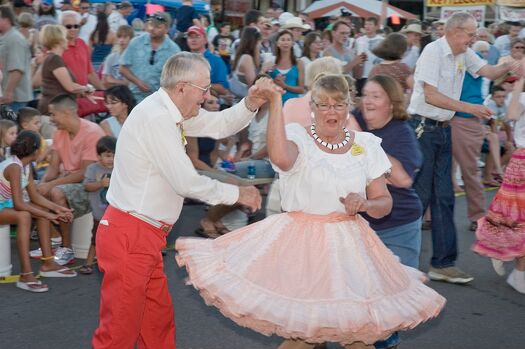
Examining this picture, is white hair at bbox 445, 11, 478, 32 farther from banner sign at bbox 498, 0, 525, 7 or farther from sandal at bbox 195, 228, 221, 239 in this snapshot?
banner sign at bbox 498, 0, 525, 7

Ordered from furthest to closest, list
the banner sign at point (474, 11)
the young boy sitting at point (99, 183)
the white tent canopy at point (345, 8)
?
the white tent canopy at point (345, 8) < the banner sign at point (474, 11) < the young boy sitting at point (99, 183)

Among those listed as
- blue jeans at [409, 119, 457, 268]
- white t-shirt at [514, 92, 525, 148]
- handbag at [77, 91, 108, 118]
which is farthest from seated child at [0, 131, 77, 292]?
white t-shirt at [514, 92, 525, 148]

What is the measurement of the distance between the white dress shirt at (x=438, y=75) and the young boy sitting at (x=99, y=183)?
2.63 meters

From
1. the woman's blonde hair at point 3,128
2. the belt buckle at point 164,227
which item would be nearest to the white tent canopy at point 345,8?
the woman's blonde hair at point 3,128

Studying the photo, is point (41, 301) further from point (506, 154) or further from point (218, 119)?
point (506, 154)

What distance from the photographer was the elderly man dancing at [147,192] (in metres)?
4.08

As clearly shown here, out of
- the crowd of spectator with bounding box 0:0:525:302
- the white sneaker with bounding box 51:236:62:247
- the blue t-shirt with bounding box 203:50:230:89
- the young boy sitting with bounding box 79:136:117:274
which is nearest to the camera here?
the crowd of spectator with bounding box 0:0:525:302

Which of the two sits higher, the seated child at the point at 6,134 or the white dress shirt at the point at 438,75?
the white dress shirt at the point at 438,75

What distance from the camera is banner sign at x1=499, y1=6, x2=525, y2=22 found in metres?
16.5

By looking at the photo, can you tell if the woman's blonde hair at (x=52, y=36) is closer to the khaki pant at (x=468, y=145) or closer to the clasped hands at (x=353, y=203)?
the khaki pant at (x=468, y=145)

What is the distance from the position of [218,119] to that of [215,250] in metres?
0.83

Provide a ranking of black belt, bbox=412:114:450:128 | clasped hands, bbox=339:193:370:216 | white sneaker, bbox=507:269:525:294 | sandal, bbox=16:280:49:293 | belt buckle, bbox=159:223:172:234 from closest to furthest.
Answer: clasped hands, bbox=339:193:370:216 < belt buckle, bbox=159:223:172:234 < sandal, bbox=16:280:49:293 < black belt, bbox=412:114:450:128 < white sneaker, bbox=507:269:525:294

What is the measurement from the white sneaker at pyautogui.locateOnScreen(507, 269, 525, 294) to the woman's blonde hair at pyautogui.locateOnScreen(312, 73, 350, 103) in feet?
11.7

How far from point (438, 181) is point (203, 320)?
2.27m
